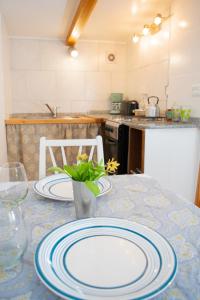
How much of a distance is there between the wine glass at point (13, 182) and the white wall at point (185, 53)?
1.80 meters

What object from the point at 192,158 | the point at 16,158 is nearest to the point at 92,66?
the point at 16,158

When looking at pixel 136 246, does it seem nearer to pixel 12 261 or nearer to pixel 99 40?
pixel 12 261

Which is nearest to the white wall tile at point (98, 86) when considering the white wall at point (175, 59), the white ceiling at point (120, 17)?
the white ceiling at point (120, 17)

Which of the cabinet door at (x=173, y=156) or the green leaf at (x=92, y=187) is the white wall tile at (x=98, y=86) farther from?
the green leaf at (x=92, y=187)

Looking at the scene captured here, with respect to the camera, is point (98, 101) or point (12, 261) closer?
point (12, 261)

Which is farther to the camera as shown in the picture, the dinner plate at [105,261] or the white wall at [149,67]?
the white wall at [149,67]

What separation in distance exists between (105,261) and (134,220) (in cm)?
24

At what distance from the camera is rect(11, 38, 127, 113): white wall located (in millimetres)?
3707

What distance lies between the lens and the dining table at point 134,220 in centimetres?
46

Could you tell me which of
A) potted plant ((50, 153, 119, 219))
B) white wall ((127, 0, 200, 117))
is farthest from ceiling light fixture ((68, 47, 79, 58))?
potted plant ((50, 153, 119, 219))

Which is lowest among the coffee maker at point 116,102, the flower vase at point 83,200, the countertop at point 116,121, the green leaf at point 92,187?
the flower vase at point 83,200

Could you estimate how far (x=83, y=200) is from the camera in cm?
69

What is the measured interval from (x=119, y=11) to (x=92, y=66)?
Result: 4.28ft

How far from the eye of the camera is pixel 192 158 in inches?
84.4
